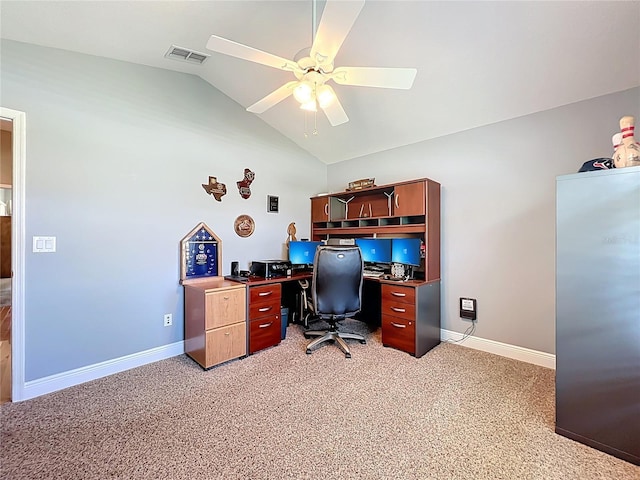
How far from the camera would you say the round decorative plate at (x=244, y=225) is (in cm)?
335

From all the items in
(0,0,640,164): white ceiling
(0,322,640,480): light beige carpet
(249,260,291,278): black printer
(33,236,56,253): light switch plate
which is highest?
(0,0,640,164): white ceiling

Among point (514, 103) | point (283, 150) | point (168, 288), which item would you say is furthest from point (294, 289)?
point (514, 103)

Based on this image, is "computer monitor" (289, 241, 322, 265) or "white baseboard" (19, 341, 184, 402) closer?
"white baseboard" (19, 341, 184, 402)

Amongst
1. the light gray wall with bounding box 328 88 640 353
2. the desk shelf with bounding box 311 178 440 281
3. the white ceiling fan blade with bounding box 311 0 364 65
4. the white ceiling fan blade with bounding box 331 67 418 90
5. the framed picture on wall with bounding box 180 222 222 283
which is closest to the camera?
the white ceiling fan blade with bounding box 311 0 364 65

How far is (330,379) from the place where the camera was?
2.30m

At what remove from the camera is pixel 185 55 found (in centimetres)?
255

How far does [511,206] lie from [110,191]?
12.4ft

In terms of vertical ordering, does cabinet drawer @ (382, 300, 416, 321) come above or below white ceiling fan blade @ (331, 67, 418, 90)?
below

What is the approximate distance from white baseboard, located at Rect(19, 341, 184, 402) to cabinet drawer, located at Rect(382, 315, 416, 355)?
7.12ft

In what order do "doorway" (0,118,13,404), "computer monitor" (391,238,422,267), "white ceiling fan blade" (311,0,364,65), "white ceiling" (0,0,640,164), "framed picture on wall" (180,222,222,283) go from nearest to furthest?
"white ceiling fan blade" (311,0,364,65), "white ceiling" (0,0,640,164), "doorway" (0,118,13,404), "framed picture on wall" (180,222,222,283), "computer monitor" (391,238,422,267)

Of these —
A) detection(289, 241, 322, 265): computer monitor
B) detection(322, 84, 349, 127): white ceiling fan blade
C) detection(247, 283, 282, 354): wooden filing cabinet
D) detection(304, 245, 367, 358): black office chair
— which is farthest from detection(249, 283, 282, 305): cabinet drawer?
detection(322, 84, 349, 127): white ceiling fan blade

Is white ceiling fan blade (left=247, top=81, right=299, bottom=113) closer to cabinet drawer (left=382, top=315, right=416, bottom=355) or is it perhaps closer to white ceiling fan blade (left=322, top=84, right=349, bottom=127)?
white ceiling fan blade (left=322, top=84, right=349, bottom=127)

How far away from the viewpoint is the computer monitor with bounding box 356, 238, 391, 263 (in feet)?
11.4

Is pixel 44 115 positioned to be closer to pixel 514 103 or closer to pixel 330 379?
pixel 330 379
